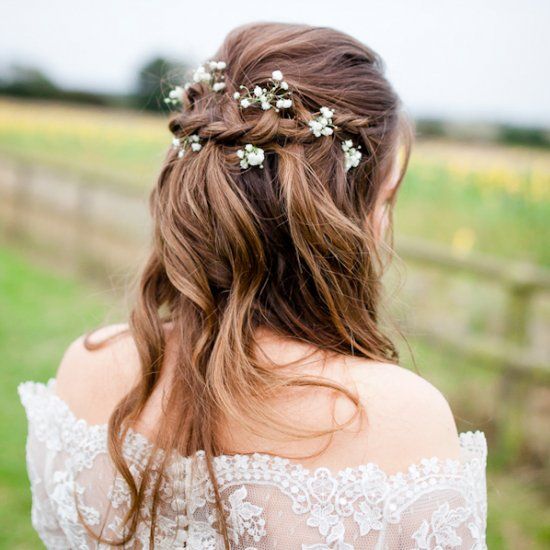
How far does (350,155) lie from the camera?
5.16 ft

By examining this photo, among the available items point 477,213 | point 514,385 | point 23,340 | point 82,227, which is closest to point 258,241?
point 514,385

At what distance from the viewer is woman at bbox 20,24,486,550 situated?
1350 mm

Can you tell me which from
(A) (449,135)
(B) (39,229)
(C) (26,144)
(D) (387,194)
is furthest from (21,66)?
(D) (387,194)

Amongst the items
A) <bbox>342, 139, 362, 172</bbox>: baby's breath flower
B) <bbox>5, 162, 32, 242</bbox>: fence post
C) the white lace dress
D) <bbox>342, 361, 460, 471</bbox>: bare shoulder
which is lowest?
<bbox>5, 162, 32, 242</bbox>: fence post

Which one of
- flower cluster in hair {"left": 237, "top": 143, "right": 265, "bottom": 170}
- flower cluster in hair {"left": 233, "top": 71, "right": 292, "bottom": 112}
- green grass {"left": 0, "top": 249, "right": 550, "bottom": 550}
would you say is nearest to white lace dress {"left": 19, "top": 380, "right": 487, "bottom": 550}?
green grass {"left": 0, "top": 249, "right": 550, "bottom": 550}

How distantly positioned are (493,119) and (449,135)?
40.5 inches

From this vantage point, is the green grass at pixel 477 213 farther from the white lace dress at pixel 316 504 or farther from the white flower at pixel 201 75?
the white lace dress at pixel 316 504

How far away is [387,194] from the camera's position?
5.76 ft

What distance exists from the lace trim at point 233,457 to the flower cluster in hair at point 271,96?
803mm

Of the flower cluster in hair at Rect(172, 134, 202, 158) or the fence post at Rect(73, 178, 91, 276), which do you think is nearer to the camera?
the flower cluster in hair at Rect(172, 134, 202, 158)

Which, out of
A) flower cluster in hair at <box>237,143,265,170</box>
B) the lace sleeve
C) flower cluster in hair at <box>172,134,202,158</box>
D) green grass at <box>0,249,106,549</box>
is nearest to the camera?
flower cluster in hair at <box>237,143,265,170</box>

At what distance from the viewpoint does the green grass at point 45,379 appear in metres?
3.19

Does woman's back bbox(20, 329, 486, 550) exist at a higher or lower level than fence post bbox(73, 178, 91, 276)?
higher

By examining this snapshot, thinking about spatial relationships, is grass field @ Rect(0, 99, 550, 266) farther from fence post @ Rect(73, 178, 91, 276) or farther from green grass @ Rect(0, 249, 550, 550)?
green grass @ Rect(0, 249, 550, 550)
